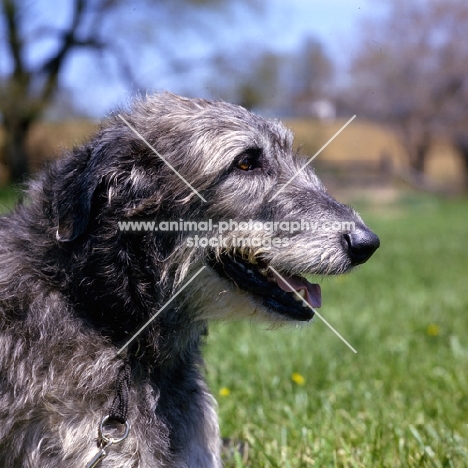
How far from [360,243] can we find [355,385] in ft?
7.34

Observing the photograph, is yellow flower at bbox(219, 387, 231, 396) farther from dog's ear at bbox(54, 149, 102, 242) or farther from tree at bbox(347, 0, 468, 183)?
tree at bbox(347, 0, 468, 183)

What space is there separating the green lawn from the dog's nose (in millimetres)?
498

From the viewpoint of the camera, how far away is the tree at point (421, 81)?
32.7 meters

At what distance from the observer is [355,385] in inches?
207

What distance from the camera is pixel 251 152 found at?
357 cm

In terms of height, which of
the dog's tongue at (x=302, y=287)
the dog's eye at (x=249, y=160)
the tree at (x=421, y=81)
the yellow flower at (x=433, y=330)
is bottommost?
the tree at (x=421, y=81)

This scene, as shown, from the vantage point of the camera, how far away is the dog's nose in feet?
11.1

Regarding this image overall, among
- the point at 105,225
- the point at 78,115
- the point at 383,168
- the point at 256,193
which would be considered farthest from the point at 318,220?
the point at 383,168

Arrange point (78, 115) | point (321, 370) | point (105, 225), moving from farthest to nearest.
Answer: point (78, 115) → point (321, 370) → point (105, 225)

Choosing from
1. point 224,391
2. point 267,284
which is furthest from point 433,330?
point 267,284

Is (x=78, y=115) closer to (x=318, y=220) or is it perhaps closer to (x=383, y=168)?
(x=383, y=168)

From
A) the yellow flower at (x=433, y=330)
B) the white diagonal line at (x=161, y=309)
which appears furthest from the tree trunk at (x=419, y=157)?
the white diagonal line at (x=161, y=309)

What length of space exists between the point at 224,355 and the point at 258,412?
1.46 meters

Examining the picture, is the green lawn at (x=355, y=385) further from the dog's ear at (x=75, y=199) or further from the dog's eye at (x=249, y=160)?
the dog's ear at (x=75, y=199)
